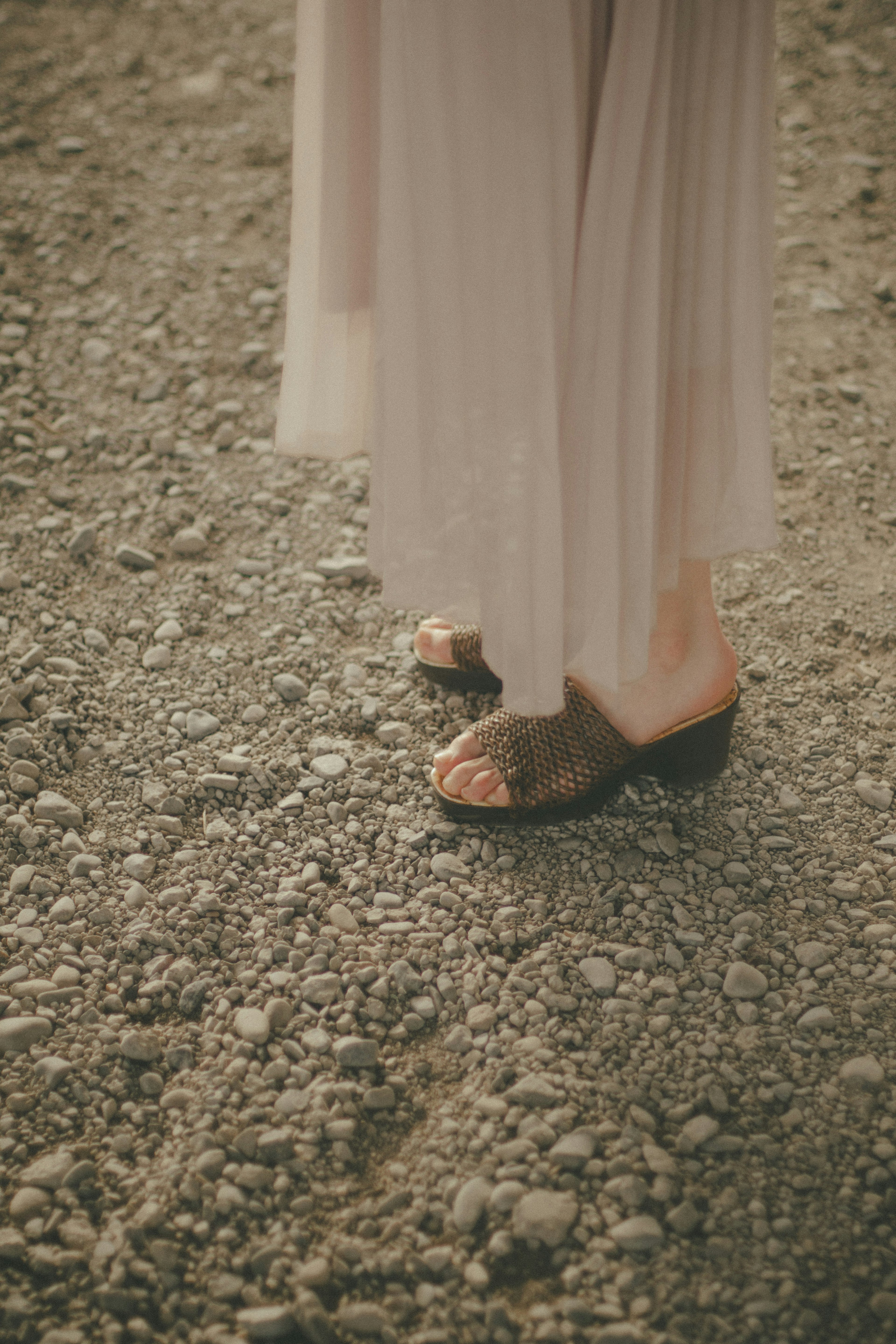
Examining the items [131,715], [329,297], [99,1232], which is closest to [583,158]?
[329,297]

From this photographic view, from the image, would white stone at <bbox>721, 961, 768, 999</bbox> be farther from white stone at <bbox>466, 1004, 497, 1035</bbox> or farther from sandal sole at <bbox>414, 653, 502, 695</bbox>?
sandal sole at <bbox>414, 653, 502, 695</bbox>

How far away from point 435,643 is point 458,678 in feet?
0.27

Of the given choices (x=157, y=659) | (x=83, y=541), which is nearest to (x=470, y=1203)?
(x=157, y=659)

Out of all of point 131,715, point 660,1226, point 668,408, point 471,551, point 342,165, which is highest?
point 342,165

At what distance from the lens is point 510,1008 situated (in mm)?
1291

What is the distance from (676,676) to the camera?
1469 mm

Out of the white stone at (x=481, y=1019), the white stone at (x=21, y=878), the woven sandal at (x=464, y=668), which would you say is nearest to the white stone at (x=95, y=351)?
the woven sandal at (x=464, y=668)

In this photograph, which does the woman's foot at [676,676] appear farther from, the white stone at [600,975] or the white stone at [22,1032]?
the white stone at [22,1032]

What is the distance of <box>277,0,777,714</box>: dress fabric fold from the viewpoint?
3.31 feet

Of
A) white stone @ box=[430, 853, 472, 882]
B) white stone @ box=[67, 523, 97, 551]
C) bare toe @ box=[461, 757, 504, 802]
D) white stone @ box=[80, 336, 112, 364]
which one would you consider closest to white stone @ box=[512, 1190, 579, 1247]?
white stone @ box=[430, 853, 472, 882]

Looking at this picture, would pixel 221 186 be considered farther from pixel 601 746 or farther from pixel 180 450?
pixel 601 746

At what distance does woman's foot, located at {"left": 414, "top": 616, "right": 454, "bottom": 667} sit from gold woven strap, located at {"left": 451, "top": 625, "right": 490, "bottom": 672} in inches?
0.6

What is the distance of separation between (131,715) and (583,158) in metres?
1.23

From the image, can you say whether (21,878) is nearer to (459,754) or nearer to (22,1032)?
(22,1032)
